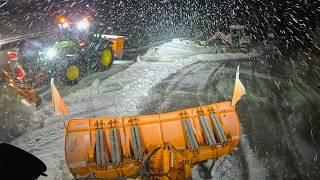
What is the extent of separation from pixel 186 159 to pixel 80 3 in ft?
88.0

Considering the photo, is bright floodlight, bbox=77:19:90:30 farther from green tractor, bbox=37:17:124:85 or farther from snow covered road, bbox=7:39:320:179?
snow covered road, bbox=7:39:320:179

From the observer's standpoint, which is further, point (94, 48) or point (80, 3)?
point (80, 3)

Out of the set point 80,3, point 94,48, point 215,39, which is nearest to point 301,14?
point 215,39

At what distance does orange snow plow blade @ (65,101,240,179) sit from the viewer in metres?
4.91

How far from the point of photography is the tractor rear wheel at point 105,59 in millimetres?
12102

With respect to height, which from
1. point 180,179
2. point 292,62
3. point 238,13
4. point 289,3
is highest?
point 289,3

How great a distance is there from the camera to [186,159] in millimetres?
5105

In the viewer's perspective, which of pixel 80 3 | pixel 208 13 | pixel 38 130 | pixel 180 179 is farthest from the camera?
pixel 80 3

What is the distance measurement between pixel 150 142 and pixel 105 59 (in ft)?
24.6

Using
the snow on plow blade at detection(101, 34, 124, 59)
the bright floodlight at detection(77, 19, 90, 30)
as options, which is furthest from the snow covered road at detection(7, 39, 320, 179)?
the bright floodlight at detection(77, 19, 90, 30)

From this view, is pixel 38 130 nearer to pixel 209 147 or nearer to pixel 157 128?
pixel 157 128

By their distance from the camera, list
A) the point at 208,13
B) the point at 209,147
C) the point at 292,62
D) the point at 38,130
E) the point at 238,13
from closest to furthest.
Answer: the point at 209,147
the point at 38,130
the point at 292,62
the point at 238,13
the point at 208,13

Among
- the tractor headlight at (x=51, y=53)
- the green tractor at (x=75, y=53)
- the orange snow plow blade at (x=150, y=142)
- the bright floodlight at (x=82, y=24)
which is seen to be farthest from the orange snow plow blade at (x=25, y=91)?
the orange snow plow blade at (x=150, y=142)

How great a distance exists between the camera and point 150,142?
5613 millimetres
